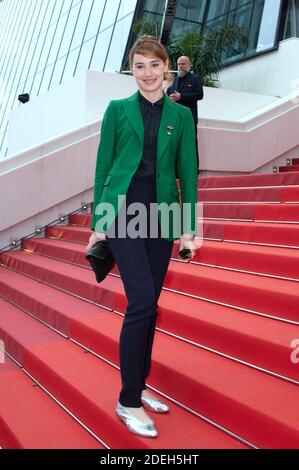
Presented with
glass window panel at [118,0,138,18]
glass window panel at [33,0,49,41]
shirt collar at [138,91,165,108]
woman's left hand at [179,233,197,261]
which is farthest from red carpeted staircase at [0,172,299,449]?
glass window panel at [33,0,49,41]

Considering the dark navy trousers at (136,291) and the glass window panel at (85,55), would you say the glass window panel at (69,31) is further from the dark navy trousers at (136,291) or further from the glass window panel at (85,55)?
the dark navy trousers at (136,291)

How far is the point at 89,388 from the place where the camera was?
8.89ft

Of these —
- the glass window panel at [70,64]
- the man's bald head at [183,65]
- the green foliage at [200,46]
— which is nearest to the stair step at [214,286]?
the man's bald head at [183,65]

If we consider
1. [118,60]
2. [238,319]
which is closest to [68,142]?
[238,319]

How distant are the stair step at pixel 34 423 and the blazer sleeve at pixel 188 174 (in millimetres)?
1154

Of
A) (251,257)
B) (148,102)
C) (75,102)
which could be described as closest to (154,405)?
(148,102)

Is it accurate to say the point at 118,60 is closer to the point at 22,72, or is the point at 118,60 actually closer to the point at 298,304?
the point at 22,72

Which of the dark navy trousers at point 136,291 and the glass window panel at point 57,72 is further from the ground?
the glass window panel at point 57,72

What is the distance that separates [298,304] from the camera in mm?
2906

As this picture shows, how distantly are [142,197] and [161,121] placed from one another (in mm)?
358

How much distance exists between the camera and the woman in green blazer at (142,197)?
209 centimetres

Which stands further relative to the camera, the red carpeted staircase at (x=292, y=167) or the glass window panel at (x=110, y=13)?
the glass window panel at (x=110, y=13)

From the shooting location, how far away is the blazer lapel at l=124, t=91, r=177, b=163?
2168mm

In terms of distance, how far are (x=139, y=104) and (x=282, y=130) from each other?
6.01 meters
